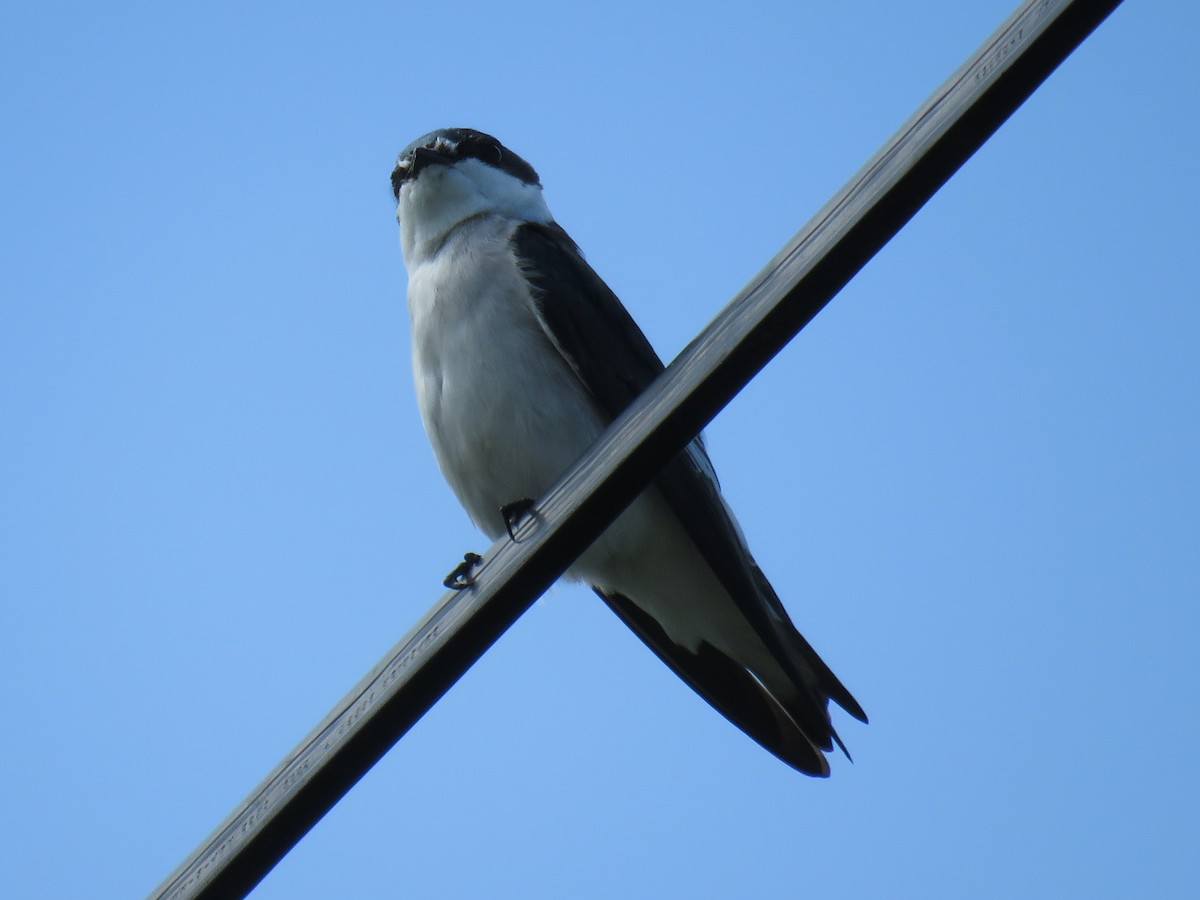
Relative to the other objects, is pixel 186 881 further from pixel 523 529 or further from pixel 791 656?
pixel 791 656

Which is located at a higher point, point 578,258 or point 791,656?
point 578,258

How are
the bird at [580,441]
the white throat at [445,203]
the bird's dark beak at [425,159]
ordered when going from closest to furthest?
1. the bird at [580,441]
2. the white throat at [445,203]
3. the bird's dark beak at [425,159]

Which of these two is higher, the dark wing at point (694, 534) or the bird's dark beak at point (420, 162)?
the bird's dark beak at point (420, 162)

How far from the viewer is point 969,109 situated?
2246 mm

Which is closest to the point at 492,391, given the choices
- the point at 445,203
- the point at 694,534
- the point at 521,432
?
the point at 521,432

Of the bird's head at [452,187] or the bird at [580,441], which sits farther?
the bird's head at [452,187]

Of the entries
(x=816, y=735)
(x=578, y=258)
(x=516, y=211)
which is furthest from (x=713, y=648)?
(x=516, y=211)

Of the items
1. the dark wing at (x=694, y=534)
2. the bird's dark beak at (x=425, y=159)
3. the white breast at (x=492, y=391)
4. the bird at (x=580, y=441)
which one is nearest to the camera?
the dark wing at (x=694, y=534)

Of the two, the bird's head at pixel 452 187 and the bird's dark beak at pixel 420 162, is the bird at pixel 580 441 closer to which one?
the bird's head at pixel 452 187

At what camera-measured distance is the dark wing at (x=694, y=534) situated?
393 cm

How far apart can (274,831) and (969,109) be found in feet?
5.68

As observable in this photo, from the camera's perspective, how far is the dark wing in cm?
393

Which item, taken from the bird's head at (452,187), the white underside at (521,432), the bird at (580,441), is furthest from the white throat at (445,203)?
the white underside at (521,432)

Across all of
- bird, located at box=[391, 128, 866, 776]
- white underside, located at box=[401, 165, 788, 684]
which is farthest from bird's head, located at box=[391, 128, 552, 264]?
white underside, located at box=[401, 165, 788, 684]
